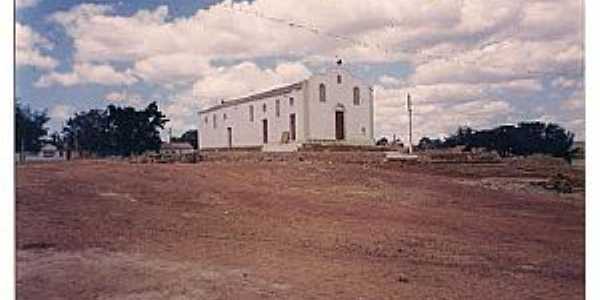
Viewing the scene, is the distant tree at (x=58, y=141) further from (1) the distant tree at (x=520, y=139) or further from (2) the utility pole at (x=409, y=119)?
(1) the distant tree at (x=520, y=139)

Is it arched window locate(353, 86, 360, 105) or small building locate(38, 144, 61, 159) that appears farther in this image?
arched window locate(353, 86, 360, 105)

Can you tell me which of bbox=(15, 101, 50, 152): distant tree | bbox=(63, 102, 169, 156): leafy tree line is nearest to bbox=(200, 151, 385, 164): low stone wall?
bbox=(63, 102, 169, 156): leafy tree line

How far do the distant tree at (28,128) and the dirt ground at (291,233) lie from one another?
0.38ft

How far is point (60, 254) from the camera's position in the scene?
11.1 feet

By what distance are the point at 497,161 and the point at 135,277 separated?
1.85 metres

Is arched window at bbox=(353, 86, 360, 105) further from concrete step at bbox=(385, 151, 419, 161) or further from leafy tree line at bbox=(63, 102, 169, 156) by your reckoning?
leafy tree line at bbox=(63, 102, 169, 156)

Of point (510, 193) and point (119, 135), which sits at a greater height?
point (119, 135)

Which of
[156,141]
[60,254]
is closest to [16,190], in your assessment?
[60,254]

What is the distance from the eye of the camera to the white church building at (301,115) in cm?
364

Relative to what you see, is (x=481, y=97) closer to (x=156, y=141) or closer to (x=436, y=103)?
(x=436, y=103)

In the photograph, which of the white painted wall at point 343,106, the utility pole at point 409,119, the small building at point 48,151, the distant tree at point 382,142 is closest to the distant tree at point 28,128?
the small building at point 48,151

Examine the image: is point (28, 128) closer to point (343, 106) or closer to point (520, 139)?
point (343, 106)

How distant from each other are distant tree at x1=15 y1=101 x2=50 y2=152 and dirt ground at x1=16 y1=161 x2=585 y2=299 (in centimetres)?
11

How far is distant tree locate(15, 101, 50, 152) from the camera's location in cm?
340
